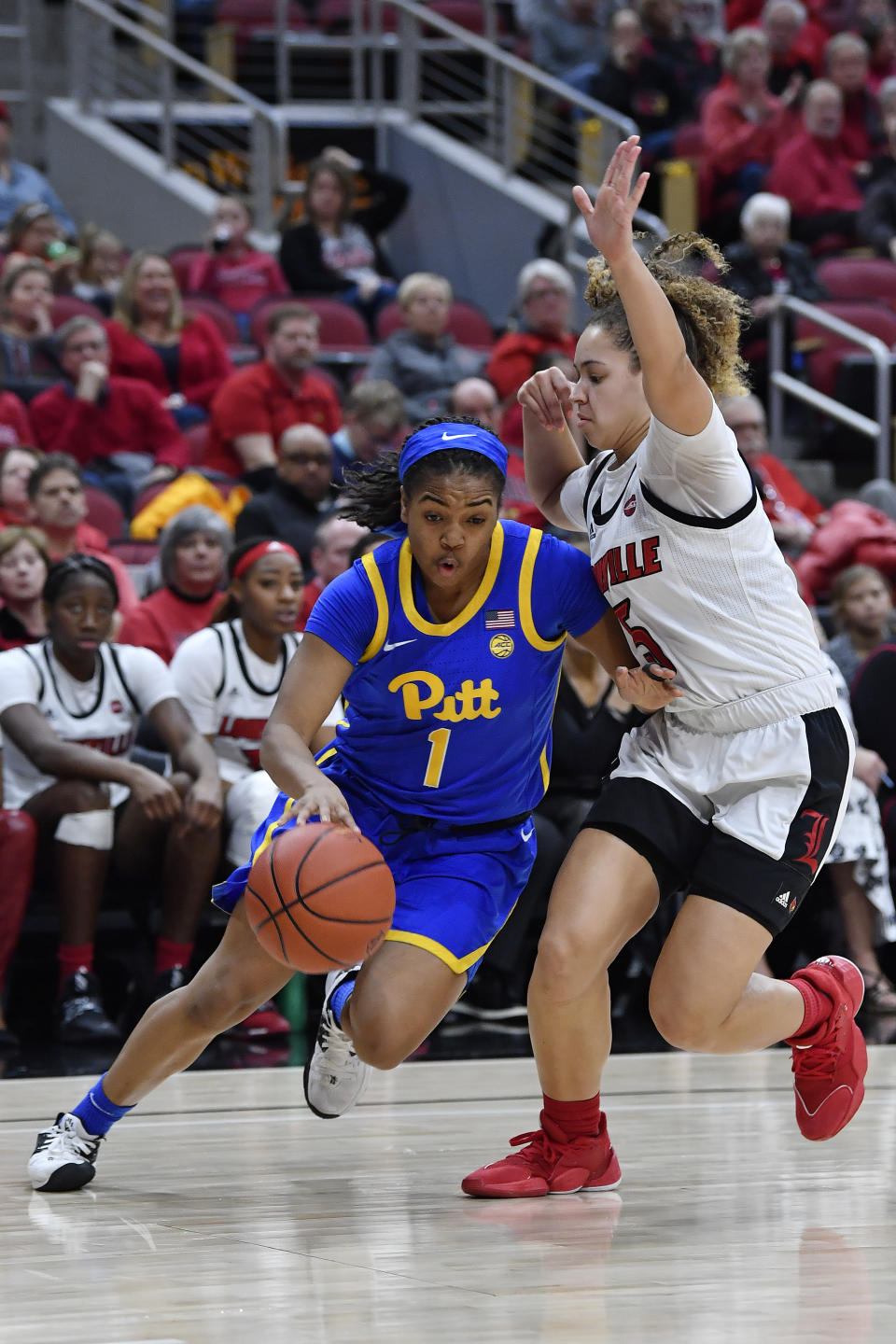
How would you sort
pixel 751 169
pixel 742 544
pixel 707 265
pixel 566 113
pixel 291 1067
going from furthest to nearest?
pixel 566 113 < pixel 751 169 < pixel 707 265 < pixel 291 1067 < pixel 742 544

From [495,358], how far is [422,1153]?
530 cm

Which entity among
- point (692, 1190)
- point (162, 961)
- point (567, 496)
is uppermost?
point (567, 496)

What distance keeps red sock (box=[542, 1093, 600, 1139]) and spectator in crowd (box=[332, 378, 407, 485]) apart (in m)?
4.32

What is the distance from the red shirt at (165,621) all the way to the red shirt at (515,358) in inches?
95.3

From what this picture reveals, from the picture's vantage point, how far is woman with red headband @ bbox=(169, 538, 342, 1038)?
600 centimetres

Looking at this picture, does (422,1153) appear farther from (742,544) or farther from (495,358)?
(495,358)

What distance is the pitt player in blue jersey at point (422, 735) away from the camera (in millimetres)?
3352

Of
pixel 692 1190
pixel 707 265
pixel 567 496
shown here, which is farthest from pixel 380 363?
pixel 692 1190

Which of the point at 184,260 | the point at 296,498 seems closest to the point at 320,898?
the point at 296,498

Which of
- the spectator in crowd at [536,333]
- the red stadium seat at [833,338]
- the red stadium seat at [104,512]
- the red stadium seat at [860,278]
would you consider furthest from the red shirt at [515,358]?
the red stadium seat at [860,278]

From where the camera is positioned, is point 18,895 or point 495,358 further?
point 495,358

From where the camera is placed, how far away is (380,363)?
8617 millimetres

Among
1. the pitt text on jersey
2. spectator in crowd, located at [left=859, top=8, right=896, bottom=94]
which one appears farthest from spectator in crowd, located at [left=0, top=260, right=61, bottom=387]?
spectator in crowd, located at [left=859, top=8, right=896, bottom=94]

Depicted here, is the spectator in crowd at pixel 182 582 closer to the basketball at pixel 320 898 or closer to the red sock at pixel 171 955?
the red sock at pixel 171 955
